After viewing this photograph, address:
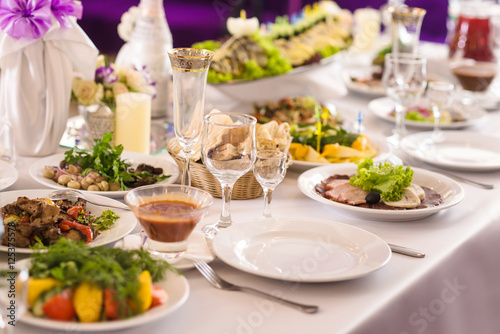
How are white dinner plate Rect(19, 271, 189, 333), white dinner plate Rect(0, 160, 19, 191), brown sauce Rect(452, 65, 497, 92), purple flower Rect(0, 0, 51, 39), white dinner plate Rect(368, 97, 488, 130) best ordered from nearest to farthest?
white dinner plate Rect(19, 271, 189, 333) < white dinner plate Rect(0, 160, 19, 191) < purple flower Rect(0, 0, 51, 39) < white dinner plate Rect(368, 97, 488, 130) < brown sauce Rect(452, 65, 497, 92)

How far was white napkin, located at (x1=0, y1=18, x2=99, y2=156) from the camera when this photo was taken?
1804 millimetres

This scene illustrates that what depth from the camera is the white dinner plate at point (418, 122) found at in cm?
236

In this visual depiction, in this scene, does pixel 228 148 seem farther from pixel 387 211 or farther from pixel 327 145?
pixel 327 145

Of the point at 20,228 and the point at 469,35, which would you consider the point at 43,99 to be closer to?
the point at 20,228

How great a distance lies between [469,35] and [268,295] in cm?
259

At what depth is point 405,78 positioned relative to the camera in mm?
2104

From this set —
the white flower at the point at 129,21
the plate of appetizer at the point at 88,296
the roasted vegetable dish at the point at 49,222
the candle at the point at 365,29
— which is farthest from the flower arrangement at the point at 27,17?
the candle at the point at 365,29

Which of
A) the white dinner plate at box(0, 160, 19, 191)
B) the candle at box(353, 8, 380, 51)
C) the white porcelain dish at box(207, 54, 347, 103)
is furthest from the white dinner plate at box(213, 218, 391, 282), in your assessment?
the candle at box(353, 8, 380, 51)

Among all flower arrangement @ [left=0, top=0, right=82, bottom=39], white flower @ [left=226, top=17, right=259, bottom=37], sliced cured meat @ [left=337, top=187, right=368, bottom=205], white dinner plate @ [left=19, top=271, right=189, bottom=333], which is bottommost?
sliced cured meat @ [left=337, top=187, right=368, bottom=205]

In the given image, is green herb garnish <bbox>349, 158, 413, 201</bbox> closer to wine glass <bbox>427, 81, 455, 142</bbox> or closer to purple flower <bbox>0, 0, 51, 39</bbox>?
wine glass <bbox>427, 81, 455, 142</bbox>

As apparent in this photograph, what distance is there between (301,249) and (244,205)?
1.06ft

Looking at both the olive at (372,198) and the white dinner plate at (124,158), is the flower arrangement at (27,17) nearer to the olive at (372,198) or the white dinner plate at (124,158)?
the white dinner plate at (124,158)

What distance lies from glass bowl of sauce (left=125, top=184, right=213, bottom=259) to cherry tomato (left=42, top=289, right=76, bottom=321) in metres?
0.24

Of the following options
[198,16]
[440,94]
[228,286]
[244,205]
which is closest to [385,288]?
[228,286]
